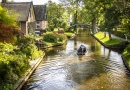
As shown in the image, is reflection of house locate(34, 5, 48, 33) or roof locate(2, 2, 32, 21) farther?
reflection of house locate(34, 5, 48, 33)

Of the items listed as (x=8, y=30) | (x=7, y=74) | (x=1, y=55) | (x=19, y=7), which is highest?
(x=19, y=7)

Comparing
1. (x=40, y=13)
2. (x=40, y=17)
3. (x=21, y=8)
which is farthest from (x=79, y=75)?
(x=40, y=13)

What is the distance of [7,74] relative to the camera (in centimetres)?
1727

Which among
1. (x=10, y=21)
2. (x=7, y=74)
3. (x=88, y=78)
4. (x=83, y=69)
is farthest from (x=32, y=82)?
(x=10, y=21)

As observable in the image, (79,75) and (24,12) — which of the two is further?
(24,12)

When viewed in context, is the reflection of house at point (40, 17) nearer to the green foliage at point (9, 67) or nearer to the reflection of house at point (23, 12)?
the reflection of house at point (23, 12)

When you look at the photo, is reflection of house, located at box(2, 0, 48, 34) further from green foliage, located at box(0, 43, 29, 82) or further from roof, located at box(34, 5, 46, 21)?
green foliage, located at box(0, 43, 29, 82)

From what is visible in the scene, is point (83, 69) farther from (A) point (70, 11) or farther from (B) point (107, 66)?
(A) point (70, 11)

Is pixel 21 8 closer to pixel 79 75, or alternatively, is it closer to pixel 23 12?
pixel 23 12

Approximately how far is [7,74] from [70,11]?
83.4 m

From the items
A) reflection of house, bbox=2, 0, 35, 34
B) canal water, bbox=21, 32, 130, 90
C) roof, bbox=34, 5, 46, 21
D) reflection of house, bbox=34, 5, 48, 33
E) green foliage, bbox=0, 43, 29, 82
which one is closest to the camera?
green foliage, bbox=0, 43, 29, 82

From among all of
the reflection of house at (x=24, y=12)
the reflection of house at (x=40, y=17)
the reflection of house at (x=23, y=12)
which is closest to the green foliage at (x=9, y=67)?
the reflection of house at (x=24, y=12)

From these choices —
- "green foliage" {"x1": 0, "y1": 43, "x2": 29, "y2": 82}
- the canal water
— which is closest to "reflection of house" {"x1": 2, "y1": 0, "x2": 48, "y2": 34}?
the canal water

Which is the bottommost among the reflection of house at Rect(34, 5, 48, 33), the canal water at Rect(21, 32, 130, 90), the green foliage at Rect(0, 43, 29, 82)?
the canal water at Rect(21, 32, 130, 90)
